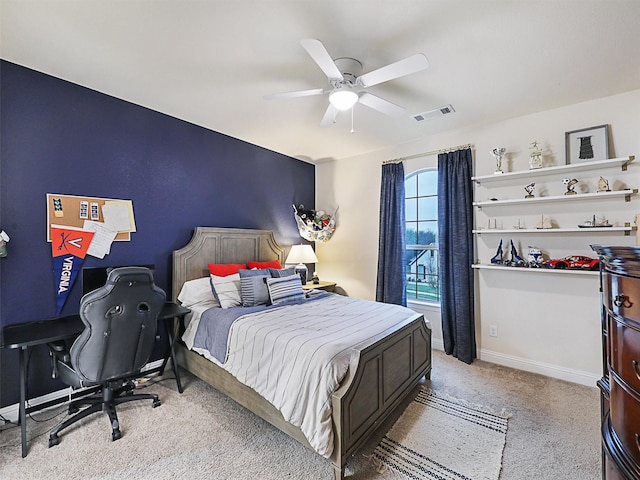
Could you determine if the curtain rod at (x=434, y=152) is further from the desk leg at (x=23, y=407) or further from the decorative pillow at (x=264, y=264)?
the desk leg at (x=23, y=407)

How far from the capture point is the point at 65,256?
247 cm

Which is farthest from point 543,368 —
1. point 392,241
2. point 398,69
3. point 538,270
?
point 398,69

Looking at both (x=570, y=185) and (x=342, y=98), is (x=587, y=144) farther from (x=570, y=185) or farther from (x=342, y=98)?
(x=342, y=98)

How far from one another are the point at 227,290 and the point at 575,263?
3.32 meters

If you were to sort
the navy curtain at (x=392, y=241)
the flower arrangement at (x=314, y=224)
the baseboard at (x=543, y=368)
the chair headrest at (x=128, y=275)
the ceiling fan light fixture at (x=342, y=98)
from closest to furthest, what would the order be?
the chair headrest at (x=128, y=275) < the ceiling fan light fixture at (x=342, y=98) < the baseboard at (x=543, y=368) < the navy curtain at (x=392, y=241) < the flower arrangement at (x=314, y=224)

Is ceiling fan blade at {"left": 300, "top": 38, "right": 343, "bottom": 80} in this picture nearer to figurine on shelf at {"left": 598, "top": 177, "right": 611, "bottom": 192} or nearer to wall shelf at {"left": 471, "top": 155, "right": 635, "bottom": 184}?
wall shelf at {"left": 471, "top": 155, "right": 635, "bottom": 184}

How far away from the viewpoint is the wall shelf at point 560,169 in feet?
8.43

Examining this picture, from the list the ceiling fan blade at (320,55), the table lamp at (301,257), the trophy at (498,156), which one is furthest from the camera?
the table lamp at (301,257)

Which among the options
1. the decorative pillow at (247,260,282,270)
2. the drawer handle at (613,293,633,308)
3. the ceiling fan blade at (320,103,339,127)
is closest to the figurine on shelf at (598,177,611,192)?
the drawer handle at (613,293,633,308)

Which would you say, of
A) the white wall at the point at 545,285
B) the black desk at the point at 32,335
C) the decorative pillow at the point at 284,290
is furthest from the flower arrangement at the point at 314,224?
the black desk at the point at 32,335

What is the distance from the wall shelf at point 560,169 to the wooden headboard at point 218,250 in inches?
106

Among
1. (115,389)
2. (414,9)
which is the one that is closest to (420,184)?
(414,9)

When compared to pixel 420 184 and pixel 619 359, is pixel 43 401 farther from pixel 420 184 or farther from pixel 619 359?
pixel 420 184

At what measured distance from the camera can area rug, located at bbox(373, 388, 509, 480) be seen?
5.71ft
